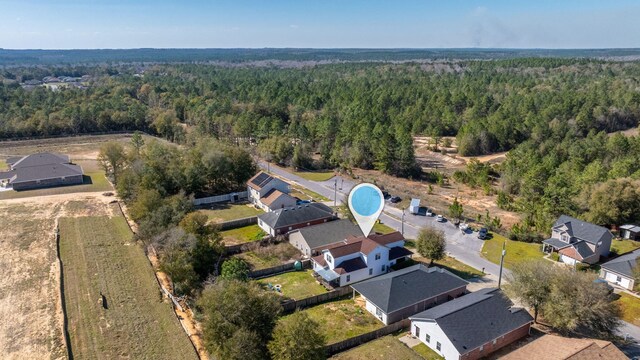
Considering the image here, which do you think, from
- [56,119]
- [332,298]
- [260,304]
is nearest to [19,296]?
[260,304]

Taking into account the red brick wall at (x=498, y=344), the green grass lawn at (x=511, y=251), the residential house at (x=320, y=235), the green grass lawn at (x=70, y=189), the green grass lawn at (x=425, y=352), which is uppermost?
the residential house at (x=320, y=235)

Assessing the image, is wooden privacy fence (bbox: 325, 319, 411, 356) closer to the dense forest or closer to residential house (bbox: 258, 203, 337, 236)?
residential house (bbox: 258, 203, 337, 236)

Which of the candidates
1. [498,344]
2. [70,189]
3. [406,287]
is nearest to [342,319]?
[406,287]

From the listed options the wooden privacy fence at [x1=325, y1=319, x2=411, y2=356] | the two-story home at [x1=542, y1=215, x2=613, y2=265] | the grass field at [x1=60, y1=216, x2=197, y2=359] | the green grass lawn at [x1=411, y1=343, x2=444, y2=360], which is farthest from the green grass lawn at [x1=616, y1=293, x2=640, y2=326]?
the grass field at [x1=60, y1=216, x2=197, y2=359]

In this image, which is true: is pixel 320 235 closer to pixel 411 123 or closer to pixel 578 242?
pixel 578 242

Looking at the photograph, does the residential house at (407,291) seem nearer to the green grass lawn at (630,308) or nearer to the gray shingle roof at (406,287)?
the gray shingle roof at (406,287)

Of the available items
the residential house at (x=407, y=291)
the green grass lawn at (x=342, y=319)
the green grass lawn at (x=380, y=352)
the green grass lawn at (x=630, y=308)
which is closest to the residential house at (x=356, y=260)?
the residential house at (x=407, y=291)

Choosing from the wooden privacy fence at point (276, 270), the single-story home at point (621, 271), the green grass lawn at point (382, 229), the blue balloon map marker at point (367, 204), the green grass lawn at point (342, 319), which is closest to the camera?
the green grass lawn at point (342, 319)
